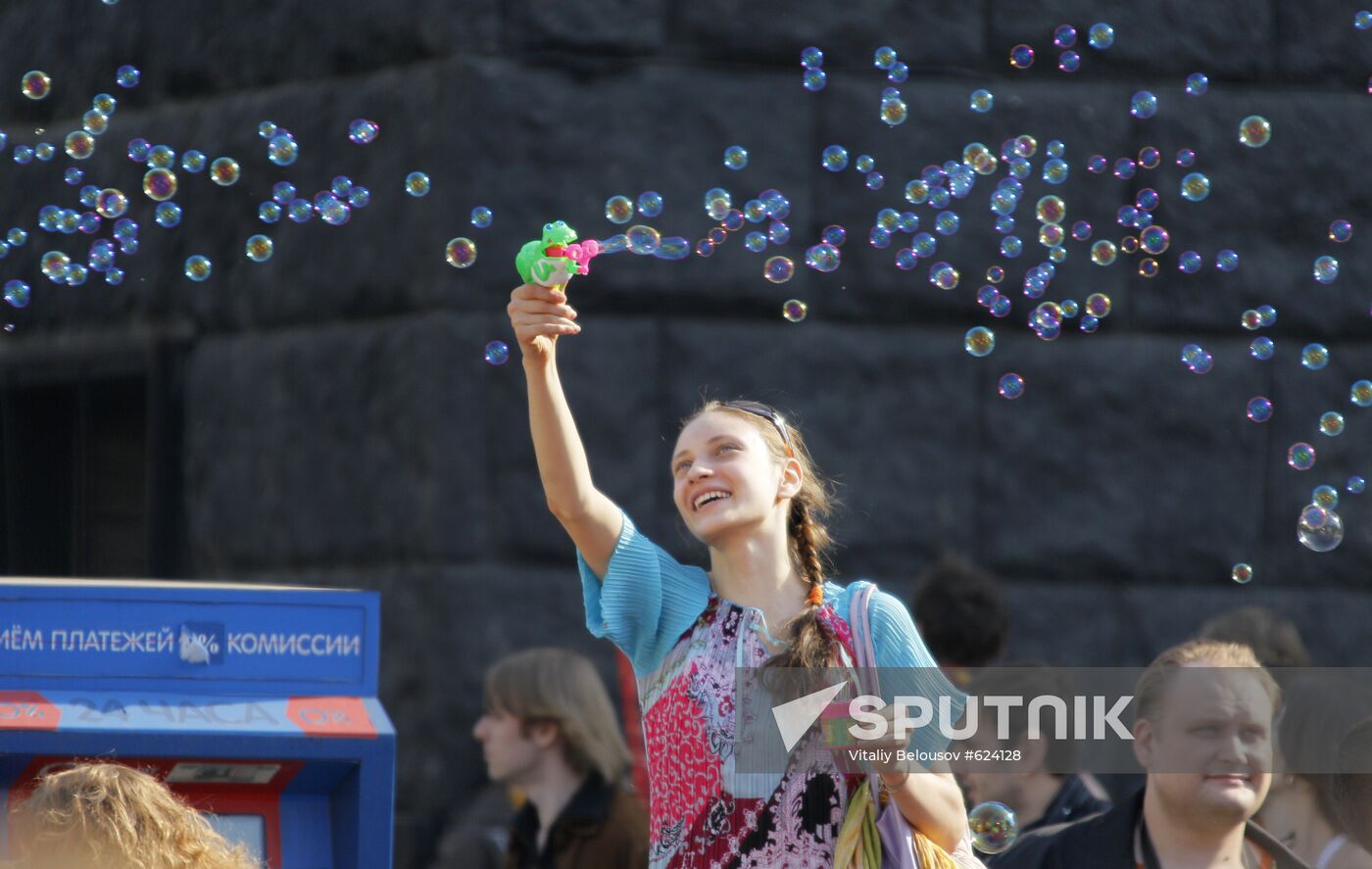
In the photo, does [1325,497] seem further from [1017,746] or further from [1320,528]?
[1017,746]

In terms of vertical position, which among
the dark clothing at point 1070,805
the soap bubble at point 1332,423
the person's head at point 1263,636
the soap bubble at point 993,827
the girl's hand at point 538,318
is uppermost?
the soap bubble at point 1332,423

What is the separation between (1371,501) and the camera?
6473 mm

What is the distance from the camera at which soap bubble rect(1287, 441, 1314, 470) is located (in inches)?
238

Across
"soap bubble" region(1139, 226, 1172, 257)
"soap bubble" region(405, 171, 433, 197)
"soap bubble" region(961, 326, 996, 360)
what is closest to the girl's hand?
"soap bubble" region(405, 171, 433, 197)

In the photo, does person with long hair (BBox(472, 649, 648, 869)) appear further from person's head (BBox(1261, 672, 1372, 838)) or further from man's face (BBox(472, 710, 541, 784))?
person's head (BBox(1261, 672, 1372, 838))

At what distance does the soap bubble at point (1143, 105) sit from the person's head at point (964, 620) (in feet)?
6.44

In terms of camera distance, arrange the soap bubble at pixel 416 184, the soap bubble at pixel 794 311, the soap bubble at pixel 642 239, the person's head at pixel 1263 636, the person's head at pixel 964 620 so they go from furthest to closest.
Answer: the soap bubble at pixel 794 311, the soap bubble at pixel 416 184, the person's head at pixel 964 620, the person's head at pixel 1263 636, the soap bubble at pixel 642 239

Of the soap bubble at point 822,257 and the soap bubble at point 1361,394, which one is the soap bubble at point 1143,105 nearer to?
the soap bubble at point 1361,394

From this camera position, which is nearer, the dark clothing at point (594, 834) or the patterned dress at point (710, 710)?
the patterned dress at point (710, 710)

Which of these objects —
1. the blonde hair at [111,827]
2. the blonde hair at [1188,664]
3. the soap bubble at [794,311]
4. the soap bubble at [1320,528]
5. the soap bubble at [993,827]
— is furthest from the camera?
the soap bubble at [794,311]

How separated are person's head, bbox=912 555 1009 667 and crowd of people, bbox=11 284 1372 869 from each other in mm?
713

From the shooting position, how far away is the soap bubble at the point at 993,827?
3.98m

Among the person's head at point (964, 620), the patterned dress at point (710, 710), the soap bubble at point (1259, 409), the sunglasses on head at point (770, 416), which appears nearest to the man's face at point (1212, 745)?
the patterned dress at point (710, 710)

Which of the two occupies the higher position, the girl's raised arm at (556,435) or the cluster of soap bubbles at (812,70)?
the cluster of soap bubbles at (812,70)
